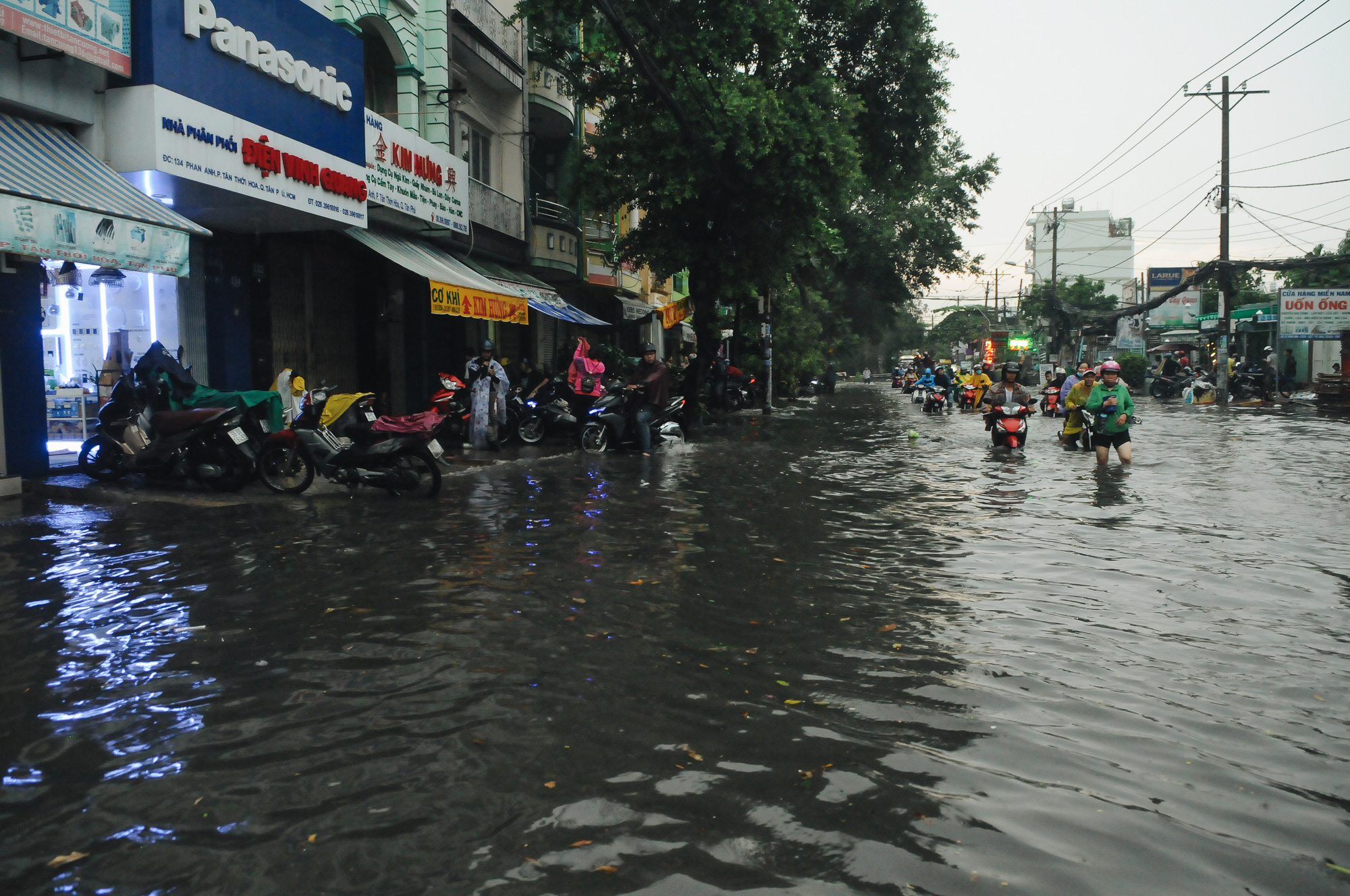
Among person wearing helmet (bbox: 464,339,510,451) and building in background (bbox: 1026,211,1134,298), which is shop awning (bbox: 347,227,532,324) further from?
building in background (bbox: 1026,211,1134,298)

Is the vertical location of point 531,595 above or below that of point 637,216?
below

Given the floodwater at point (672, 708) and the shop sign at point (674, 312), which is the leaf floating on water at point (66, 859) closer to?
the floodwater at point (672, 708)

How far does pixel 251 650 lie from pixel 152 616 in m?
1.10

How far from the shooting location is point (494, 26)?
22.2 m

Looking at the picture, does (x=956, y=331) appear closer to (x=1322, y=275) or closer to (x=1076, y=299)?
(x=1076, y=299)

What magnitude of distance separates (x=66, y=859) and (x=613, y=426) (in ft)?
44.8

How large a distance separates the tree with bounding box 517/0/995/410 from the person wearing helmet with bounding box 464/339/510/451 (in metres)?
5.28

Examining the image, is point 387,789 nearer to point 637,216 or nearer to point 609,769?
point 609,769

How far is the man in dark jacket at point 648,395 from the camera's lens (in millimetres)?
16516

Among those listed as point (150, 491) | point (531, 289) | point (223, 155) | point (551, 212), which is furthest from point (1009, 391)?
point (551, 212)

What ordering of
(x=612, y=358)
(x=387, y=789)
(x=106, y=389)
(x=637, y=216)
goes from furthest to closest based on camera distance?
(x=637, y=216)
(x=612, y=358)
(x=106, y=389)
(x=387, y=789)

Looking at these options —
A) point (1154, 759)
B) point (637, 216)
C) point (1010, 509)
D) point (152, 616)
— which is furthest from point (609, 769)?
point (637, 216)

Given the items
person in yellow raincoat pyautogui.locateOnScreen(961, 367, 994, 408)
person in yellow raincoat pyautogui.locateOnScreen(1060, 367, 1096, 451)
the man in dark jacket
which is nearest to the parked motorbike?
person in yellow raincoat pyautogui.locateOnScreen(961, 367, 994, 408)

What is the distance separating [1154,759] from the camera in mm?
3738
